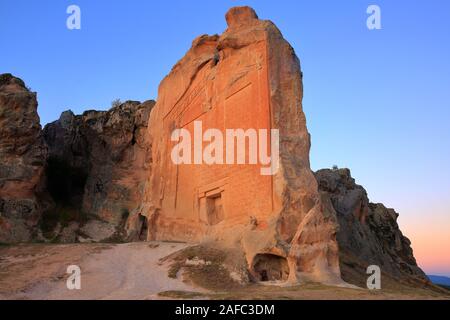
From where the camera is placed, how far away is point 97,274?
14.4 meters

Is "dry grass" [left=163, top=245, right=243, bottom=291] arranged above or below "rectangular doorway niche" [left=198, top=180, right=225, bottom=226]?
below

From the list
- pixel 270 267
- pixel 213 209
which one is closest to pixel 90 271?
pixel 270 267

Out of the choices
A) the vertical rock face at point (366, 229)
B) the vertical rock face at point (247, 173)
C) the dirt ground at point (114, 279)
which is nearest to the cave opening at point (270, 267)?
the vertical rock face at point (247, 173)

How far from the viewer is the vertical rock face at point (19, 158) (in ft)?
86.6

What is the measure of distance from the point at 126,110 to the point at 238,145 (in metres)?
20.7

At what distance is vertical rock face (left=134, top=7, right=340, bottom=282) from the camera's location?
14773mm

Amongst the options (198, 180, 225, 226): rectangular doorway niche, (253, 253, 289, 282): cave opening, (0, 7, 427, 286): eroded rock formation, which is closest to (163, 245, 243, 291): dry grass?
(0, 7, 427, 286): eroded rock formation

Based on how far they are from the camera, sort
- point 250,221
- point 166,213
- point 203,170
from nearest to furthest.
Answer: point 250,221 < point 203,170 < point 166,213

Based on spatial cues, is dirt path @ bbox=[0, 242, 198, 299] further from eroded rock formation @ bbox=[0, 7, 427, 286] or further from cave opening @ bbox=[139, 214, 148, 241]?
cave opening @ bbox=[139, 214, 148, 241]

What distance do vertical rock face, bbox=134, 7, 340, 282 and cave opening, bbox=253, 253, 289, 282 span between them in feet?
0.10
